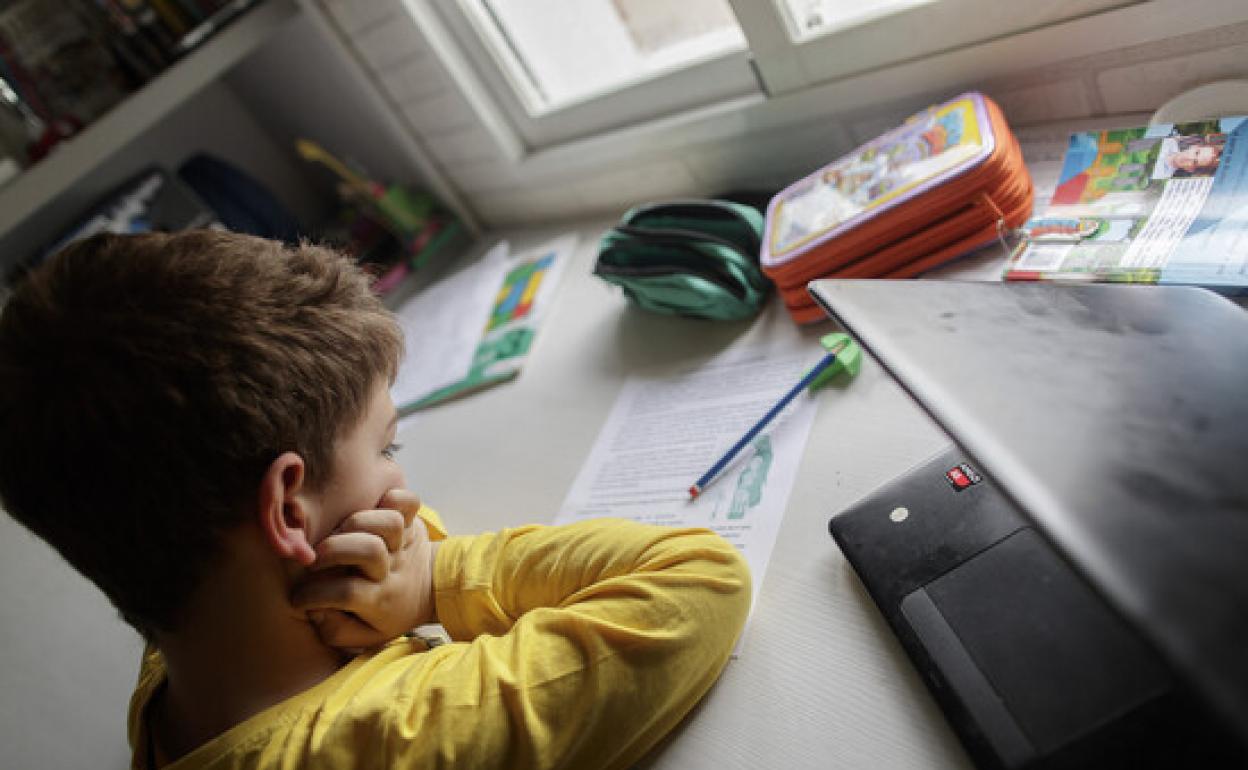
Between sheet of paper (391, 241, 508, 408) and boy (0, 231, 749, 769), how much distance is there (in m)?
0.61

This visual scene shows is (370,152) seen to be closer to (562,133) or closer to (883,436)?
(562,133)

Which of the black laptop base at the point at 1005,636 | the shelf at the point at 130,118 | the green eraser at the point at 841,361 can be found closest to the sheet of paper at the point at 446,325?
the shelf at the point at 130,118

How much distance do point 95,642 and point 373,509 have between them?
0.60 meters

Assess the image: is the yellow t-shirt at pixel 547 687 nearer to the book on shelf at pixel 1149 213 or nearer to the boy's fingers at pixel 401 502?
the boy's fingers at pixel 401 502

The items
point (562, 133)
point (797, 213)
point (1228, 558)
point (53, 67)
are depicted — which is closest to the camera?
point (1228, 558)

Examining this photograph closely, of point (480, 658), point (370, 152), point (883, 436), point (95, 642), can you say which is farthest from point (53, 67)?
point (883, 436)

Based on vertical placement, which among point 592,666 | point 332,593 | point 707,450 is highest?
point 332,593

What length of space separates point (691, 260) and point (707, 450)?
0.98 feet

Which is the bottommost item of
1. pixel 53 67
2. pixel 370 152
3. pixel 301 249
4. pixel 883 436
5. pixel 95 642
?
pixel 883 436

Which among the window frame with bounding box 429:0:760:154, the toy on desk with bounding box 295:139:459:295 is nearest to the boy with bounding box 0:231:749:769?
the window frame with bounding box 429:0:760:154

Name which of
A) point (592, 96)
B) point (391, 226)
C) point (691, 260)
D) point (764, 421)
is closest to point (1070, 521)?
point (764, 421)

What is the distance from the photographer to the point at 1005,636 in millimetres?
486

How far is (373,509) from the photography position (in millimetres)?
635

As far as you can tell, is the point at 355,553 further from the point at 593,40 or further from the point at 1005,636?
the point at 593,40
